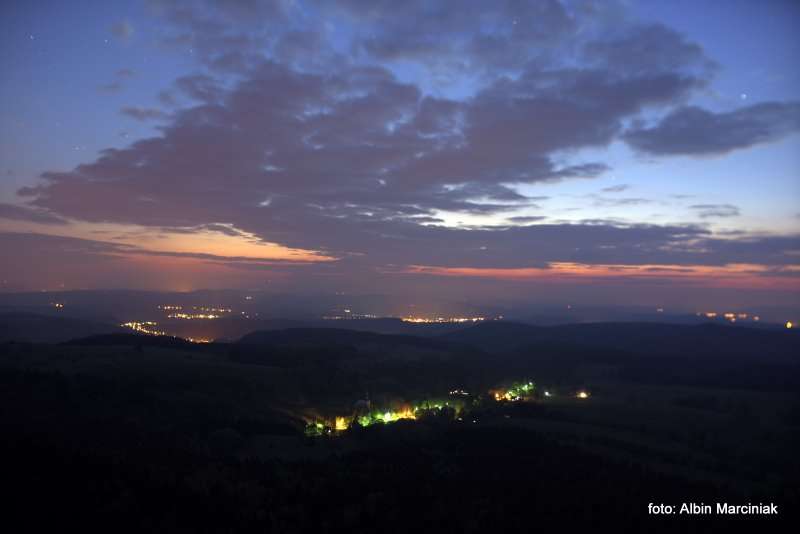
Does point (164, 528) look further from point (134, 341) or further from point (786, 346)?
point (786, 346)

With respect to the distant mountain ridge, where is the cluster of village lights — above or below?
below

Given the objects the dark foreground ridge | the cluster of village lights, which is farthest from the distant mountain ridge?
the cluster of village lights

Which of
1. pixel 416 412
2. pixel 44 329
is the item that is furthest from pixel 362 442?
pixel 44 329

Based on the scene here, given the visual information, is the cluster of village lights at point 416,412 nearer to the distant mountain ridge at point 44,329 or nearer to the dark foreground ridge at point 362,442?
the dark foreground ridge at point 362,442

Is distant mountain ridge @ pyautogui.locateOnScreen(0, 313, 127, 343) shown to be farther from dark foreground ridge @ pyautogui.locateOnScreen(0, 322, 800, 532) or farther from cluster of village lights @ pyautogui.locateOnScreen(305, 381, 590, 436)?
cluster of village lights @ pyautogui.locateOnScreen(305, 381, 590, 436)

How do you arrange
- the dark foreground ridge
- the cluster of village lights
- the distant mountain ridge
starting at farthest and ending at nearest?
the distant mountain ridge < the cluster of village lights < the dark foreground ridge

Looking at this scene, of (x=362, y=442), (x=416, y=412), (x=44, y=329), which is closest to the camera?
(x=362, y=442)

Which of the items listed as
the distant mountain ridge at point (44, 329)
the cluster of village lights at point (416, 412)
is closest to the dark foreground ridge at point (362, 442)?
the cluster of village lights at point (416, 412)

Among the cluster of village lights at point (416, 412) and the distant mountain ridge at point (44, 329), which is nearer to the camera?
the cluster of village lights at point (416, 412)

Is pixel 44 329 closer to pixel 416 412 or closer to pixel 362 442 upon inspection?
pixel 416 412

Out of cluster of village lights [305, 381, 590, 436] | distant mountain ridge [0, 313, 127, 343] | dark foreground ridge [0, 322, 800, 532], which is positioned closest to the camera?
dark foreground ridge [0, 322, 800, 532]

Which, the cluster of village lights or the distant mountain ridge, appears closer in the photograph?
the cluster of village lights
